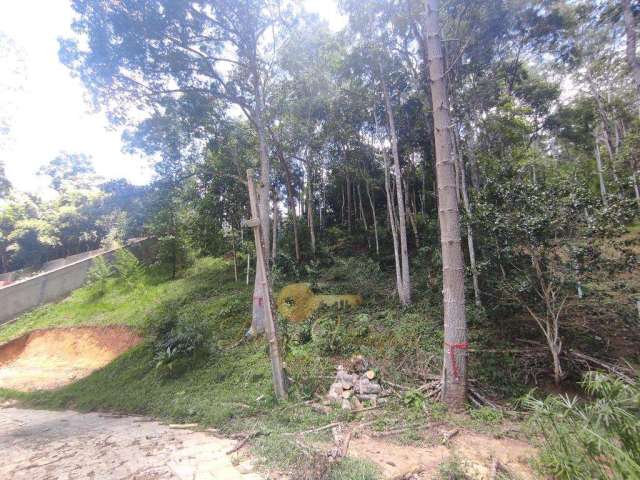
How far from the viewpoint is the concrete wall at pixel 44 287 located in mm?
13680

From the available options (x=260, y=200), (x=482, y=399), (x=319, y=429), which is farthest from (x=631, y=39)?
(x=319, y=429)

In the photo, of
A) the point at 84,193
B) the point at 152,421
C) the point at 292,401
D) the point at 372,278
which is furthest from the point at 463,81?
the point at 84,193

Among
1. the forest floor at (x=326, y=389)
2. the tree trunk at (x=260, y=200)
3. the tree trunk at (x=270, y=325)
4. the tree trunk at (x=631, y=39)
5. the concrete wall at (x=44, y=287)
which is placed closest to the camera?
the forest floor at (x=326, y=389)

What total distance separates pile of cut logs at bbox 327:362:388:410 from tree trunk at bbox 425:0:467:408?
100cm

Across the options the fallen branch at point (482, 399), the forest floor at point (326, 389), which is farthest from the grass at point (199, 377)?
the fallen branch at point (482, 399)

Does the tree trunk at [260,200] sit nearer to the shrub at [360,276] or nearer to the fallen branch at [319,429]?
the shrub at [360,276]

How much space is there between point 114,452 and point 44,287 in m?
16.1

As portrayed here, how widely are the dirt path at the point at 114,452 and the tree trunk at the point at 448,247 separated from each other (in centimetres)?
275

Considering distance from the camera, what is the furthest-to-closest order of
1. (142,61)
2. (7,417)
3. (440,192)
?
(142,61)
(7,417)
(440,192)

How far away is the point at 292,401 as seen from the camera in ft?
14.9

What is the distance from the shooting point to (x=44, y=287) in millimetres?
14953

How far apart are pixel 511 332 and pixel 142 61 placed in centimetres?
1081

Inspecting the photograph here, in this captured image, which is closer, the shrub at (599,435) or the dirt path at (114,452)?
the shrub at (599,435)

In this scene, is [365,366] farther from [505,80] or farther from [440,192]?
[505,80]
